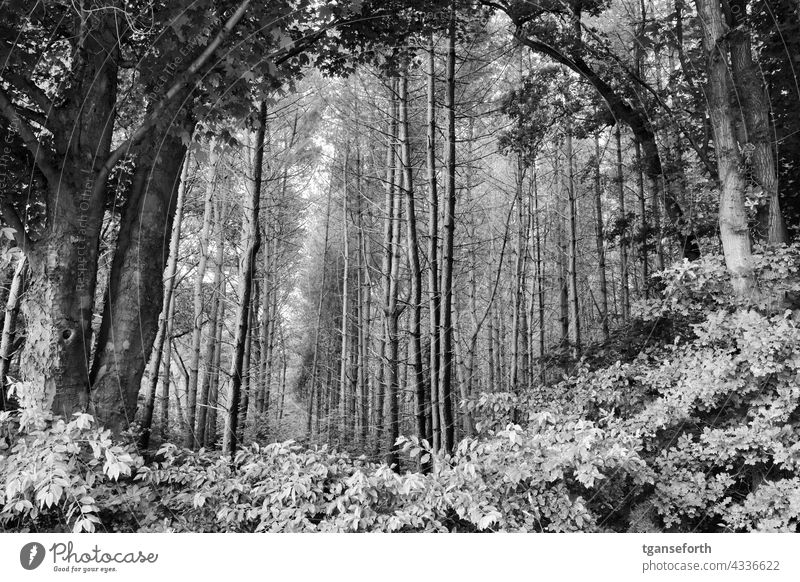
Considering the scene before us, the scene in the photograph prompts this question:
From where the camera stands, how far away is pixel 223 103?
4.21 m

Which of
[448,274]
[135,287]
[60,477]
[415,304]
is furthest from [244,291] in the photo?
[60,477]

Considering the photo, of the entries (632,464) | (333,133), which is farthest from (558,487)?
(333,133)

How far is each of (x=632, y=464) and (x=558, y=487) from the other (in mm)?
626

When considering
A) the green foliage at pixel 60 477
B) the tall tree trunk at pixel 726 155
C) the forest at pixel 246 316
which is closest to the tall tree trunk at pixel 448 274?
the forest at pixel 246 316

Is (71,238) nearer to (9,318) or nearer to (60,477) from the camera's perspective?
(60,477)

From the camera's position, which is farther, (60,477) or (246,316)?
(246,316)

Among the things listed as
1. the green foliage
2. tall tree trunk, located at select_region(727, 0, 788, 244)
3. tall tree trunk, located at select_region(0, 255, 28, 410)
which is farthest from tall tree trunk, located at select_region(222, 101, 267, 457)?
tall tree trunk, located at select_region(727, 0, 788, 244)

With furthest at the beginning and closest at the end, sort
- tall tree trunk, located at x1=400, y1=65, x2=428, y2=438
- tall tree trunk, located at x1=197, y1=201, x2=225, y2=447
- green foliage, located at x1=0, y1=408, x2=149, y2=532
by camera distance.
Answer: tall tree trunk, located at x1=197, y1=201, x2=225, y2=447, tall tree trunk, located at x1=400, y1=65, x2=428, y2=438, green foliage, located at x1=0, y1=408, x2=149, y2=532

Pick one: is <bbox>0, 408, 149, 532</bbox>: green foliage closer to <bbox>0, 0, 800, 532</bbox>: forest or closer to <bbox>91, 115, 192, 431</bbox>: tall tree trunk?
<bbox>0, 0, 800, 532</bbox>: forest
